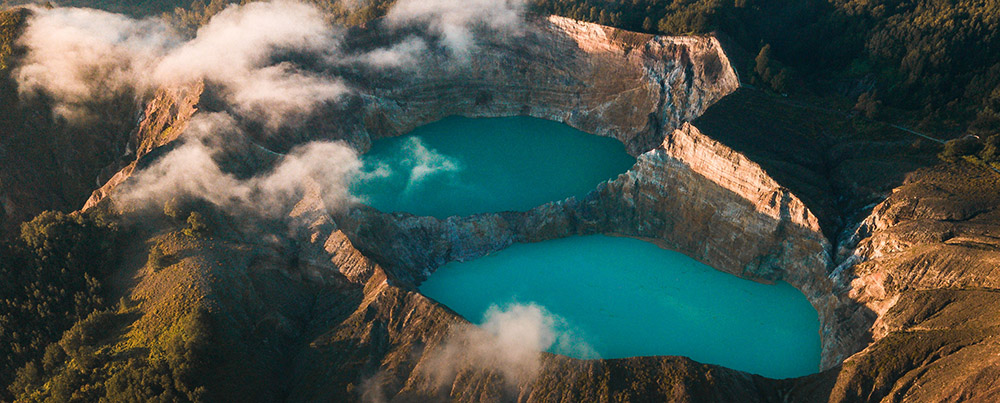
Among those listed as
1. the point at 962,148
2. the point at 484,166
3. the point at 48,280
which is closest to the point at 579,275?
the point at 484,166

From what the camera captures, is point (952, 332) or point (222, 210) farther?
Result: point (222, 210)

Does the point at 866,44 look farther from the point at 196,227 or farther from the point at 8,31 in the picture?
the point at 8,31

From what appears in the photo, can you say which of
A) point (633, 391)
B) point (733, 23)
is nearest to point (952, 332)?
point (633, 391)

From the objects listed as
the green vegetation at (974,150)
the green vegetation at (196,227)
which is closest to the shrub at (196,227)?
the green vegetation at (196,227)

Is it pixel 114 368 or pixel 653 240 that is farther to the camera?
pixel 653 240

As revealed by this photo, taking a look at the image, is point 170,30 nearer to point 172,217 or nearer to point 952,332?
point 172,217

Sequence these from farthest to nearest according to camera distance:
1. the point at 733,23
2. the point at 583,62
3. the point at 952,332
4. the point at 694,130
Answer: the point at 583,62 < the point at 733,23 < the point at 694,130 < the point at 952,332
